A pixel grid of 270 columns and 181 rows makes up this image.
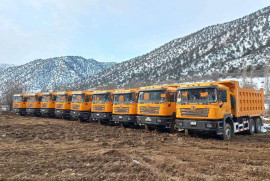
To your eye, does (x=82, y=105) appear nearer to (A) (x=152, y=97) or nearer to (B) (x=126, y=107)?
(B) (x=126, y=107)

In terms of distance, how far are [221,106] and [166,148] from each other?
3.59 meters

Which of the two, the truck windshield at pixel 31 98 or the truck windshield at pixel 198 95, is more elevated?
the truck windshield at pixel 31 98

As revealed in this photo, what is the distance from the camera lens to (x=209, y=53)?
95250 millimetres

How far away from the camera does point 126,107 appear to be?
15031mm

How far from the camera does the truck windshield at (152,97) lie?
1270 cm

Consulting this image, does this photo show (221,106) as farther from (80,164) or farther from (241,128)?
(80,164)

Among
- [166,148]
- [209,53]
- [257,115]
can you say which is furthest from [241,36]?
[166,148]

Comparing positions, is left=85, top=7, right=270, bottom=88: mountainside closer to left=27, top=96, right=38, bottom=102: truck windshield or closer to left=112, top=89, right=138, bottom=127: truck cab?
left=27, top=96, right=38, bottom=102: truck windshield

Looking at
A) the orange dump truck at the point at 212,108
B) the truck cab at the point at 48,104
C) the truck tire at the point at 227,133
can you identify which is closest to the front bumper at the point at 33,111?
the truck cab at the point at 48,104

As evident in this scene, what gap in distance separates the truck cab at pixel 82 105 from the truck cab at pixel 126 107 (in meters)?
4.66

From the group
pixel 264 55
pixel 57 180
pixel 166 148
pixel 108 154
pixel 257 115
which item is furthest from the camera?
pixel 264 55

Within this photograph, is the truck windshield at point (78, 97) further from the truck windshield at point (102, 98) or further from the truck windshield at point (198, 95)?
the truck windshield at point (198, 95)

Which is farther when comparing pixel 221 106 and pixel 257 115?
pixel 257 115

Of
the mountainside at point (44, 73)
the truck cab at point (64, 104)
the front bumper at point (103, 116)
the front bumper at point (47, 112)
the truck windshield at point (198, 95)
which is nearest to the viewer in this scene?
the truck windshield at point (198, 95)
